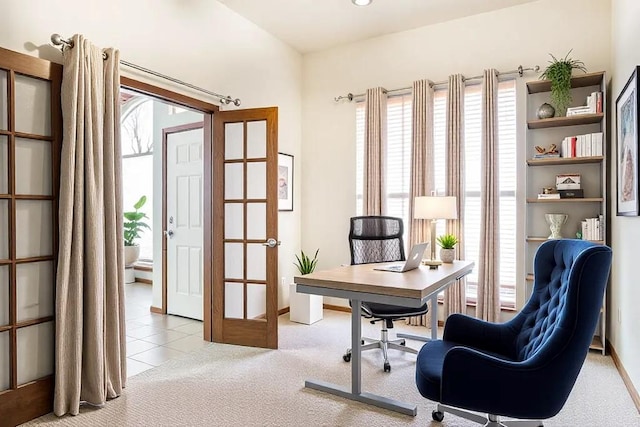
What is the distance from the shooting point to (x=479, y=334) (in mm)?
2316

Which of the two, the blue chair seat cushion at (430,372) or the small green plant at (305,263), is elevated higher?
the small green plant at (305,263)

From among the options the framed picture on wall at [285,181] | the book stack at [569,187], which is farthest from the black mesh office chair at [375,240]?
the book stack at [569,187]

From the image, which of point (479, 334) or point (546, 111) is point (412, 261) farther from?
point (546, 111)

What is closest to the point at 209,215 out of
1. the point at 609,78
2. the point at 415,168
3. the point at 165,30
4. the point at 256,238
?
the point at 256,238

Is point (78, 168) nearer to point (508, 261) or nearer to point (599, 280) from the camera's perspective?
point (599, 280)

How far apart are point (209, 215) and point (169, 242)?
1272mm

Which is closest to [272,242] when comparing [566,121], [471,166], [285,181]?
[285,181]

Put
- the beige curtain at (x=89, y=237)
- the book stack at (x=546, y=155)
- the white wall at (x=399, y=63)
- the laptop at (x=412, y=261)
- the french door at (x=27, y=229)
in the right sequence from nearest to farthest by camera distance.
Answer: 1. the french door at (x=27, y=229)
2. the beige curtain at (x=89, y=237)
3. the laptop at (x=412, y=261)
4. the book stack at (x=546, y=155)
5. the white wall at (x=399, y=63)

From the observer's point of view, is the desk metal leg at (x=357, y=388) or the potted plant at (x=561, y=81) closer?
the desk metal leg at (x=357, y=388)

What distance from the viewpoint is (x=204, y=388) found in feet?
9.02

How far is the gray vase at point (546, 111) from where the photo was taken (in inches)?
141

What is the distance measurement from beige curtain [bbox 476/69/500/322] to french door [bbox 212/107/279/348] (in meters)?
1.97

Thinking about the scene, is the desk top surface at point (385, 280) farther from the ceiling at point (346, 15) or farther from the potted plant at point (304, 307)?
the ceiling at point (346, 15)

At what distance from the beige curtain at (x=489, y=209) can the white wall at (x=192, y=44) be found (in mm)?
2131
